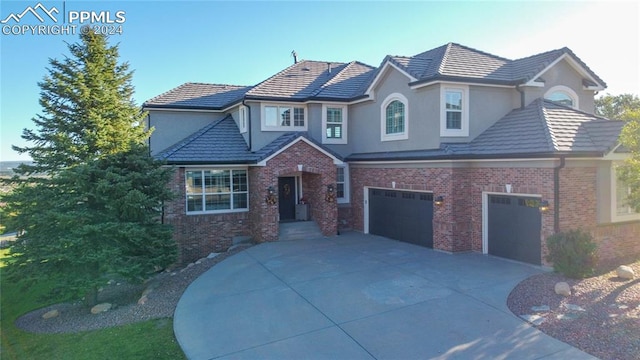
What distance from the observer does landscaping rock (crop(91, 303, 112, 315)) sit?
1023 centimetres

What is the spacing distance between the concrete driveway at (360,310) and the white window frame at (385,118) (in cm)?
485

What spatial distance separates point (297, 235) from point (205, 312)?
7.97 meters

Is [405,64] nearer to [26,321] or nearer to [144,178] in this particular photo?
[144,178]

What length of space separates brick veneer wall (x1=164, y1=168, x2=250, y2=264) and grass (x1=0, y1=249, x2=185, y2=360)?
616cm

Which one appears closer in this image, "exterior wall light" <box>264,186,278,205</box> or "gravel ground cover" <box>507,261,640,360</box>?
"gravel ground cover" <box>507,261,640,360</box>

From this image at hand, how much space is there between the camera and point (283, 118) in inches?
705

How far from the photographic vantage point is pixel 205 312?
8.76 meters

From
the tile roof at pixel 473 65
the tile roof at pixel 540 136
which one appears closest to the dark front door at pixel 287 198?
the tile roof at pixel 540 136

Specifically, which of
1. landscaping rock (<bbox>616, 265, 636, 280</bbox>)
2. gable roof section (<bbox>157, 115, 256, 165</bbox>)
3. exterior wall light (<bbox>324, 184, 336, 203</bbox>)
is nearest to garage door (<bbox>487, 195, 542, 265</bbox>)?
landscaping rock (<bbox>616, 265, 636, 280</bbox>)

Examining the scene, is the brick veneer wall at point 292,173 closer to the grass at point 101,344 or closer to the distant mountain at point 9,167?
the grass at point 101,344

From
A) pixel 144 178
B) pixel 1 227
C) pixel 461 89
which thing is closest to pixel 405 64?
pixel 461 89

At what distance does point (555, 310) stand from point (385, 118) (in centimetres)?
1027

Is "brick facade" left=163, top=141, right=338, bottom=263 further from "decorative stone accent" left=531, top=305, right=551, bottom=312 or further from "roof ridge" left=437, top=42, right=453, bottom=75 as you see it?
"decorative stone accent" left=531, top=305, right=551, bottom=312

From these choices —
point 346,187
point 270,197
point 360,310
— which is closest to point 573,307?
point 360,310
